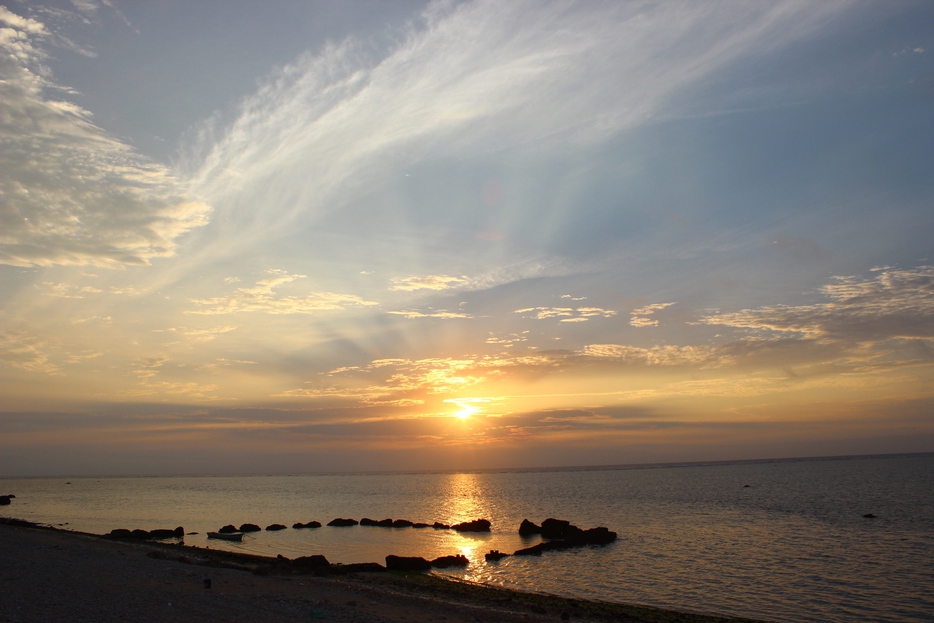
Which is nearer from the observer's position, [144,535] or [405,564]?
[405,564]

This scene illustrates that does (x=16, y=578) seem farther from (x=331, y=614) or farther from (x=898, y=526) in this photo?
(x=898, y=526)

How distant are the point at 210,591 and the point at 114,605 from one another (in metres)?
5.01

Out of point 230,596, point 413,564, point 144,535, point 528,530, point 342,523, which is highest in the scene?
point 230,596

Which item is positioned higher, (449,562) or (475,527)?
(449,562)

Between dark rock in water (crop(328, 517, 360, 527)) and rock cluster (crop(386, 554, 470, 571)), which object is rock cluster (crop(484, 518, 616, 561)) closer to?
rock cluster (crop(386, 554, 470, 571))

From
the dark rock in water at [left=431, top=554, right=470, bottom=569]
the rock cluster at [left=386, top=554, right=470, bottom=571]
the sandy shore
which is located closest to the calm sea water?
the dark rock in water at [left=431, top=554, right=470, bottom=569]

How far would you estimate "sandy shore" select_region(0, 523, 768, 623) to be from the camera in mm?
19594

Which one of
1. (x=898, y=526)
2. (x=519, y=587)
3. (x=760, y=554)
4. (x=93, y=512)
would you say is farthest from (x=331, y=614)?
(x=93, y=512)

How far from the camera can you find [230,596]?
76.6 ft

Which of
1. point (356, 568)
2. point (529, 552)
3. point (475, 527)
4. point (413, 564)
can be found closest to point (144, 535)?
point (356, 568)

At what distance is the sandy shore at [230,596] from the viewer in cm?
1959

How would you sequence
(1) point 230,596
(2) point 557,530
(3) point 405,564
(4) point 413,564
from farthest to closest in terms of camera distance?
(2) point 557,530
(4) point 413,564
(3) point 405,564
(1) point 230,596

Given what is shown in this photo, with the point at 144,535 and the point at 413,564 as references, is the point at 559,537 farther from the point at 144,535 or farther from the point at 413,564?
the point at 144,535

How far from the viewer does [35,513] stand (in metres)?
76.8
